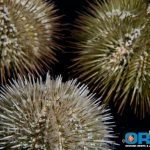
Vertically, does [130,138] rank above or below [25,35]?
below

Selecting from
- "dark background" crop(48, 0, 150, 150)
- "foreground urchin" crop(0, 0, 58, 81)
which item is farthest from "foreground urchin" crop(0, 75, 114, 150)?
"dark background" crop(48, 0, 150, 150)

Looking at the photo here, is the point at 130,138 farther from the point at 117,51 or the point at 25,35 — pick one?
the point at 25,35

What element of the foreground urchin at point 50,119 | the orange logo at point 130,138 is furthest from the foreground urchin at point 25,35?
the orange logo at point 130,138

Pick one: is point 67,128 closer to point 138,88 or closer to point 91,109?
point 91,109

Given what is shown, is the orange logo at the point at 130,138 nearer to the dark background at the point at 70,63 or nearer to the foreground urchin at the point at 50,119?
the dark background at the point at 70,63

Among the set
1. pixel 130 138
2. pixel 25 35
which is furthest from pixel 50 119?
pixel 130 138
